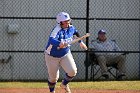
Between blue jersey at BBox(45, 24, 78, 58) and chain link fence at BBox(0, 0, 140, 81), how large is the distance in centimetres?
396

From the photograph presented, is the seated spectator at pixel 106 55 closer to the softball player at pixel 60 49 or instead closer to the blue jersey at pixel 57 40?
the softball player at pixel 60 49

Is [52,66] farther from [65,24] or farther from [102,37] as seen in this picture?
[102,37]

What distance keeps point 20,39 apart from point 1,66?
102 centimetres

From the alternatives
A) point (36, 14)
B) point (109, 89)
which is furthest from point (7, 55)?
point (109, 89)

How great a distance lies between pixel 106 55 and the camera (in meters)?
13.9

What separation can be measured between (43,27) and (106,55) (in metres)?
2.13

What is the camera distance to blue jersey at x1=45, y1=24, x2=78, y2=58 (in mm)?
9734

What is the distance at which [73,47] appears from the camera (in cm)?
1455

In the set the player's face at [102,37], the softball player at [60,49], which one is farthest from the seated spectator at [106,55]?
the softball player at [60,49]

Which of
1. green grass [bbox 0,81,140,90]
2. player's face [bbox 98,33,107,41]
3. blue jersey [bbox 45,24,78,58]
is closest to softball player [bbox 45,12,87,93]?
blue jersey [bbox 45,24,78,58]

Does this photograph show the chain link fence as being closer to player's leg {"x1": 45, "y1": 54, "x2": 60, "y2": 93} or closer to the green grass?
the green grass

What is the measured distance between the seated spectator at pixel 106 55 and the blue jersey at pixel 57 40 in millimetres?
3751

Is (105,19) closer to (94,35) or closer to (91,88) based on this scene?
(94,35)

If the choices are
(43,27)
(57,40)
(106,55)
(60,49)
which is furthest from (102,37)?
(57,40)
